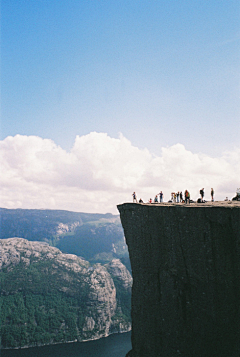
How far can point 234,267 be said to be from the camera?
20.0 metres

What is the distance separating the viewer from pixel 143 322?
26.7 meters

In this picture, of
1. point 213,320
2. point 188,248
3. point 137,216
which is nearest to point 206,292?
point 213,320

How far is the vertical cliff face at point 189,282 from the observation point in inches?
798

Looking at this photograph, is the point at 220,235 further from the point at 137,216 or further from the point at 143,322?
the point at 143,322

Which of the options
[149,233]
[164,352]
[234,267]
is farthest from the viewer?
[149,233]

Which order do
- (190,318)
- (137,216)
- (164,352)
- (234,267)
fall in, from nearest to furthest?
(234,267), (190,318), (164,352), (137,216)

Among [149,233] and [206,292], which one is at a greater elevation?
[149,233]

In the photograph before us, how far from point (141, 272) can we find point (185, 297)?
6388 mm

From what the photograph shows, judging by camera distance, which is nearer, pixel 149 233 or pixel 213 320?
pixel 213 320

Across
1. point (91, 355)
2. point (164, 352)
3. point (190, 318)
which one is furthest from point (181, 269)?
point (91, 355)

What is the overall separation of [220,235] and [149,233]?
311 inches

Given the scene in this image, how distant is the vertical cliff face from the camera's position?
20.3 metres

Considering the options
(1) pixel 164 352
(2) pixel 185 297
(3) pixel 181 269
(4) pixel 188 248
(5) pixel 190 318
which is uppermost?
(4) pixel 188 248

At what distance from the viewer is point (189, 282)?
2231cm
